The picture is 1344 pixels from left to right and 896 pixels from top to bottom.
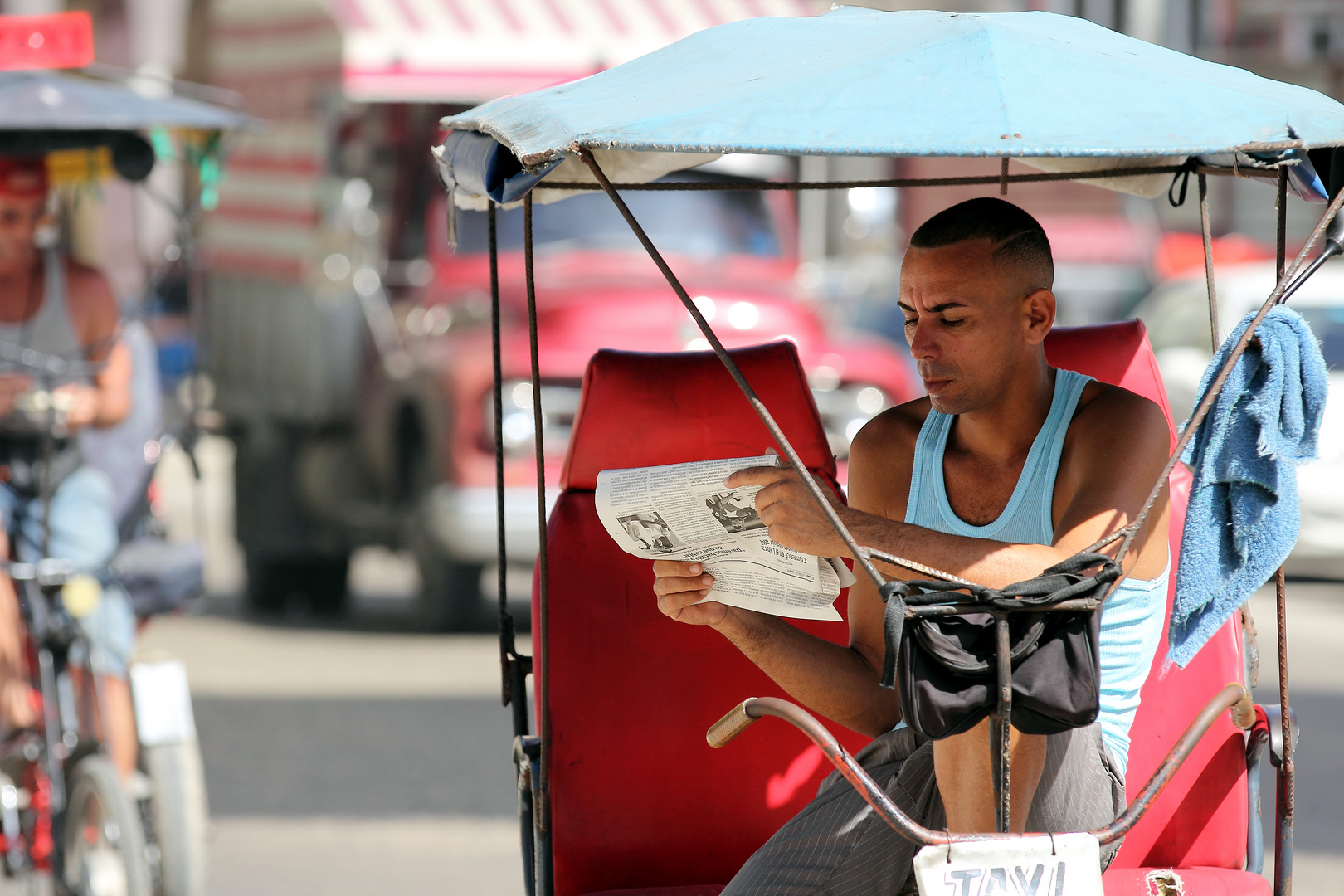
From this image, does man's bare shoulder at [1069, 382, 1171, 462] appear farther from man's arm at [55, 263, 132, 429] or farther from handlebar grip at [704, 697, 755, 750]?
man's arm at [55, 263, 132, 429]

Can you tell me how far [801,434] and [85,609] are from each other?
2.05 meters

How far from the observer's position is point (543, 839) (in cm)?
271

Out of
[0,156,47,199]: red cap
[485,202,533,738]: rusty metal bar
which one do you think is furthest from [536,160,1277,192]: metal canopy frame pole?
[0,156,47,199]: red cap

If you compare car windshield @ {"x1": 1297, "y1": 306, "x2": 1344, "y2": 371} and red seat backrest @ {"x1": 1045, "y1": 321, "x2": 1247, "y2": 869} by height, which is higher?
car windshield @ {"x1": 1297, "y1": 306, "x2": 1344, "y2": 371}

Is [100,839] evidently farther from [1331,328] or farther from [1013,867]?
[1331,328]

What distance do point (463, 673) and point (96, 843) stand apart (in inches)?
126

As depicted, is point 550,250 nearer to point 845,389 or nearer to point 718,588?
point 845,389

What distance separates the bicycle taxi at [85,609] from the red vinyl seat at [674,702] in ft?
4.44

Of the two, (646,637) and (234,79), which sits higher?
(234,79)

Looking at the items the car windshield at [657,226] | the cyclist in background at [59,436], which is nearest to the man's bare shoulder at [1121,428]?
the cyclist in background at [59,436]

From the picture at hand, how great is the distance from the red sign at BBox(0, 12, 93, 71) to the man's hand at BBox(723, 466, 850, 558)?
2.76 m

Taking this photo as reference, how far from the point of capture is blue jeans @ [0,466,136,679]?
3.97m

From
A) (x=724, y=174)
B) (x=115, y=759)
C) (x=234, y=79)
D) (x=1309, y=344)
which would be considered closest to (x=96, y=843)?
(x=115, y=759)

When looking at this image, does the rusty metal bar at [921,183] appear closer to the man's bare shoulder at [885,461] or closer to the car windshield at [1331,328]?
the man's bare shoulder at [885,461]
